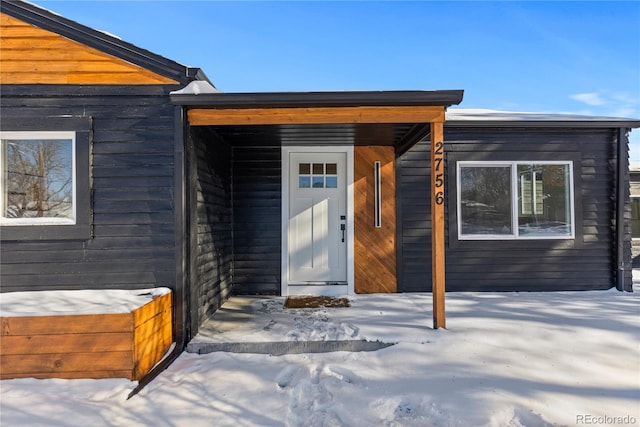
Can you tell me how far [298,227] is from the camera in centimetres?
474

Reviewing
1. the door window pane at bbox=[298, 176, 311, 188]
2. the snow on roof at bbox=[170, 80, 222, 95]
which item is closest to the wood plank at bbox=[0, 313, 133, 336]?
the snow on roof at bbox=[170, 80, 222, 95]

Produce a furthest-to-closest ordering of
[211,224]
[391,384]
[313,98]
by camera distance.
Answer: [211,224], [313,98], [391,384]

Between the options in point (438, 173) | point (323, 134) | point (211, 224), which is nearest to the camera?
point (438, 173)

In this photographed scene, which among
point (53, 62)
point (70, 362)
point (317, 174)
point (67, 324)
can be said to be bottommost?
point (70, 362)

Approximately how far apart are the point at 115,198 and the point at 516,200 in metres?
4.95

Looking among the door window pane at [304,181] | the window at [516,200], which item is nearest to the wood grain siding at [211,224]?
the door window pane at [304,181]

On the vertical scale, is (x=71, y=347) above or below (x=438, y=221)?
below

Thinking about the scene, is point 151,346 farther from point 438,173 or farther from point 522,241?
point 522,241

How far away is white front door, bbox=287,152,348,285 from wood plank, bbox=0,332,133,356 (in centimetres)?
257

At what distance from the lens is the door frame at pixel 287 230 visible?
461cm

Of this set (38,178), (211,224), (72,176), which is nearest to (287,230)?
(211,224)

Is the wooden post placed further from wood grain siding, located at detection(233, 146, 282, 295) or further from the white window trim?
the white window trim

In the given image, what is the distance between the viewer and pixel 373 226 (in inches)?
185

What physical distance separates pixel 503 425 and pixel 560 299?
3.13m
